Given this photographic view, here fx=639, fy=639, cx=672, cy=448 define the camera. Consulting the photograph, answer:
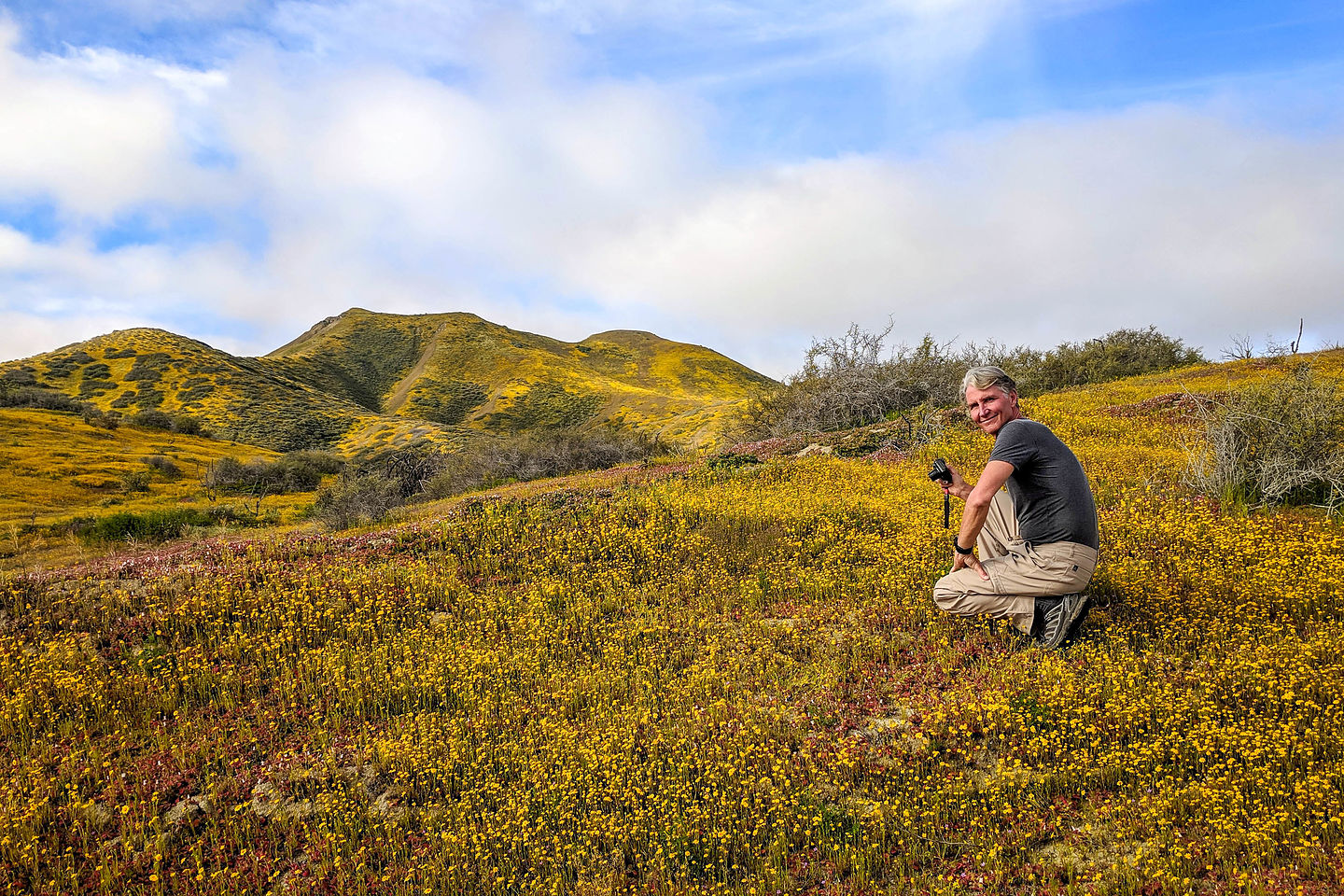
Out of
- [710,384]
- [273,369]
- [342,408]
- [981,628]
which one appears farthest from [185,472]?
[710,384]

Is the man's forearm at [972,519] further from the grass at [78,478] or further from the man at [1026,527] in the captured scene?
the grass at [78,478]

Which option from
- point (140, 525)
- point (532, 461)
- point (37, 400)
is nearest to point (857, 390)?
point (532, 461)

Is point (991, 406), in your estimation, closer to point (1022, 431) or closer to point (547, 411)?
point (1022, 431)

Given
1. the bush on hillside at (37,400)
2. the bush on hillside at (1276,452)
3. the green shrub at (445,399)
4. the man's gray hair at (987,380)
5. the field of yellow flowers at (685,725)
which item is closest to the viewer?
the field of yellow flowers at (685,725)

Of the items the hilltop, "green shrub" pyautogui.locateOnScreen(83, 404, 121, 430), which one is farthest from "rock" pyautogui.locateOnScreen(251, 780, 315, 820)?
"green shrub" pyautogui.locateOnScreen(83, 404, 121, 430)

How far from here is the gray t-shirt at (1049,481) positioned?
4.79 meters

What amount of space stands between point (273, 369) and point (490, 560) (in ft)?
270

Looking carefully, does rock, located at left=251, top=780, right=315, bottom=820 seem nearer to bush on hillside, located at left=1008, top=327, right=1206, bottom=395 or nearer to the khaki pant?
the khaki pant

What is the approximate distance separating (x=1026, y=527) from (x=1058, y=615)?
0.72m

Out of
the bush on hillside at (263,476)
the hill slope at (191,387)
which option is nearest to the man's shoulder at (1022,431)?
the bush on hillside at (263,476)

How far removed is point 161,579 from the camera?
7.37m

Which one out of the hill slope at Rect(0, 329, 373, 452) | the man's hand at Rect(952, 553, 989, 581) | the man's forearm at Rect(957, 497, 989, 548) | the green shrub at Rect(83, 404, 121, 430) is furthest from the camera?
the hill slope at Rect(0, 329, 373, 452)

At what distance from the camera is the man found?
481cm

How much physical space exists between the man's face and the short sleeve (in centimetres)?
21
